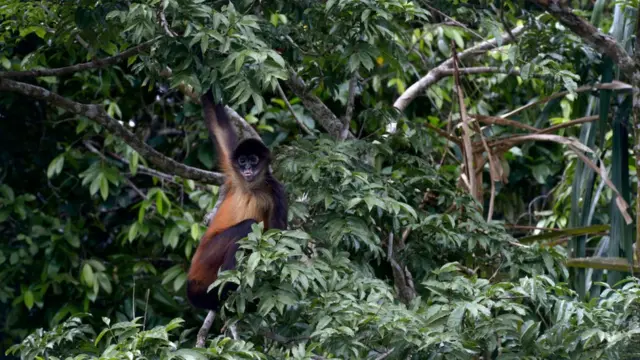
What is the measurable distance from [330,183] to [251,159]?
105 cm

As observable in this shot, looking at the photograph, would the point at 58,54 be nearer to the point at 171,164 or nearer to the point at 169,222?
the point at 171,164

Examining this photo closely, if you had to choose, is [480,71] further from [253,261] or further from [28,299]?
[28,299]

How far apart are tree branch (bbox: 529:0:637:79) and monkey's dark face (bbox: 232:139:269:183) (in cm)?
149

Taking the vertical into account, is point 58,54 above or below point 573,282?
above

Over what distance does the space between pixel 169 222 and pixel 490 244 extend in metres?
2.64

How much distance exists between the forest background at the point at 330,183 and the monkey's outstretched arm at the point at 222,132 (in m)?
0.19

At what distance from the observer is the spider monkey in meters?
4.48

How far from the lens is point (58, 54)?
16.9 ft

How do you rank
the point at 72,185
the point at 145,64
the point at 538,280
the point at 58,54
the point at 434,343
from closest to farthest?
the point at 434,343 → the point at 538,280 → the point at 145,64 → the point at 58,54 → the point at 72,185

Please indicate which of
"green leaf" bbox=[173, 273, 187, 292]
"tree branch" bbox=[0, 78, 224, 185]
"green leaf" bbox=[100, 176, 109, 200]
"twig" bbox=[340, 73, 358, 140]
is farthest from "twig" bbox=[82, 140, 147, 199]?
"twig" bbox=[340, 73, 358, 140]

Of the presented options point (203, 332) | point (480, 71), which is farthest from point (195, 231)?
point (480, 71)

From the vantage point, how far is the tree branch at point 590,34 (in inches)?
165

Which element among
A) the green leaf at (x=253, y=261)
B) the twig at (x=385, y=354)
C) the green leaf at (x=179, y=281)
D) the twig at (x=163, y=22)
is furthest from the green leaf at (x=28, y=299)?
the twig at (x=385, y=354)

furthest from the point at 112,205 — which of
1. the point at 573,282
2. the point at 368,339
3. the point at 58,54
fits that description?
the point at 368,339
